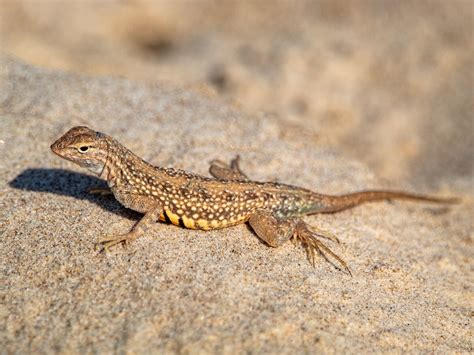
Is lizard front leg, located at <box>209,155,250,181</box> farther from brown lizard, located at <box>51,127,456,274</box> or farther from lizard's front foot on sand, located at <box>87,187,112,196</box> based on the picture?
lizard's front foot on sand, located at <box>87,187,112,196</box>

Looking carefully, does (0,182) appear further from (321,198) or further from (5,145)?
(321,198)

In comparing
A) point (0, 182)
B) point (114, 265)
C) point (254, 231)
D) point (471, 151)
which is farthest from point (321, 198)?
point (471, 151)

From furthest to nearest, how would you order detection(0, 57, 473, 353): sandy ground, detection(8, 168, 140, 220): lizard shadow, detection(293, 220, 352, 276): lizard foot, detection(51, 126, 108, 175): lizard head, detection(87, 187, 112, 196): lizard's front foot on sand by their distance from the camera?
detection(87, 187, 112, 196): lizard's front foot on sand < detection(8, 168, 140, 220): lizard shadow < detection(293, 220, 352, 276): lizard foot < detection(51, 126, 108, 175): lizard head < detection(0, 57, 473, 353): sandy ground

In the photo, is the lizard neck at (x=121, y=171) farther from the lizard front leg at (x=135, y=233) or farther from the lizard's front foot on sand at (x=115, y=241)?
the lizard's front foot on sand at (x=115, y=241)

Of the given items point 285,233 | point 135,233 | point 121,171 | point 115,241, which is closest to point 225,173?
point 285,233

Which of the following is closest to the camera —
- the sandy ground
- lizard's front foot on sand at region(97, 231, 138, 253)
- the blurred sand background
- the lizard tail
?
the sandy ground

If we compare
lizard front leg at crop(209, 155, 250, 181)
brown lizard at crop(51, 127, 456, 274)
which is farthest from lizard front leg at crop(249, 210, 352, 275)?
lizard front leg at crop(209, 155, 250, 181)

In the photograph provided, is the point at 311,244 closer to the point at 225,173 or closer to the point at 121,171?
the point at 225,173
